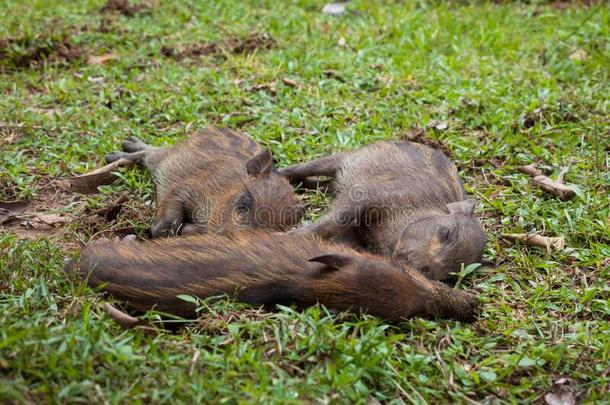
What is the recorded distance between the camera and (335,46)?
8797mm

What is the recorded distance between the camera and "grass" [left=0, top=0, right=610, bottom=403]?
3.63 metres

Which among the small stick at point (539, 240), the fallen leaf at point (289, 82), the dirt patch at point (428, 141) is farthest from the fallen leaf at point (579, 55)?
the small stick at point (539, 240)

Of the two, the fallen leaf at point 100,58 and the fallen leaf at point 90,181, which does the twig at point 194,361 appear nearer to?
the fallen leaf at point 90,181

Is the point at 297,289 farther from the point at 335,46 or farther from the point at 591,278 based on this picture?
the point at 335,46

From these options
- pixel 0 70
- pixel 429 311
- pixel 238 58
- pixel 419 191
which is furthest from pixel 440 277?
pixel 0 70

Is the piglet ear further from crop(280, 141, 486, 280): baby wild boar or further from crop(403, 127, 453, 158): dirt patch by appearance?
crop(403, 127, 453, 158): dirt patch

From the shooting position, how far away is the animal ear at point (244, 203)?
17.9 ft

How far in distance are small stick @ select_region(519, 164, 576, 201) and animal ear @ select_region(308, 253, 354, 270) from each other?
7.97ft

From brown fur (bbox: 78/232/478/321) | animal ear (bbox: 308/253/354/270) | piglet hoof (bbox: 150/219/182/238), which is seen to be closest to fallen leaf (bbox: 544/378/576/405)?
brown fur (bbox: 78/232/478/321)

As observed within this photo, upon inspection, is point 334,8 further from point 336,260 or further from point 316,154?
point 336,260

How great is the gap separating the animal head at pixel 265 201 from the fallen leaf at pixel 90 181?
1.23 m

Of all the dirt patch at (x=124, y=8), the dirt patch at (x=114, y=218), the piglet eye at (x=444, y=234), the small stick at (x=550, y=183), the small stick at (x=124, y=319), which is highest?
the dirt patch at (x=124, y=8)

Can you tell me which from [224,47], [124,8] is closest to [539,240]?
[224,47]

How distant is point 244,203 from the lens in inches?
216
